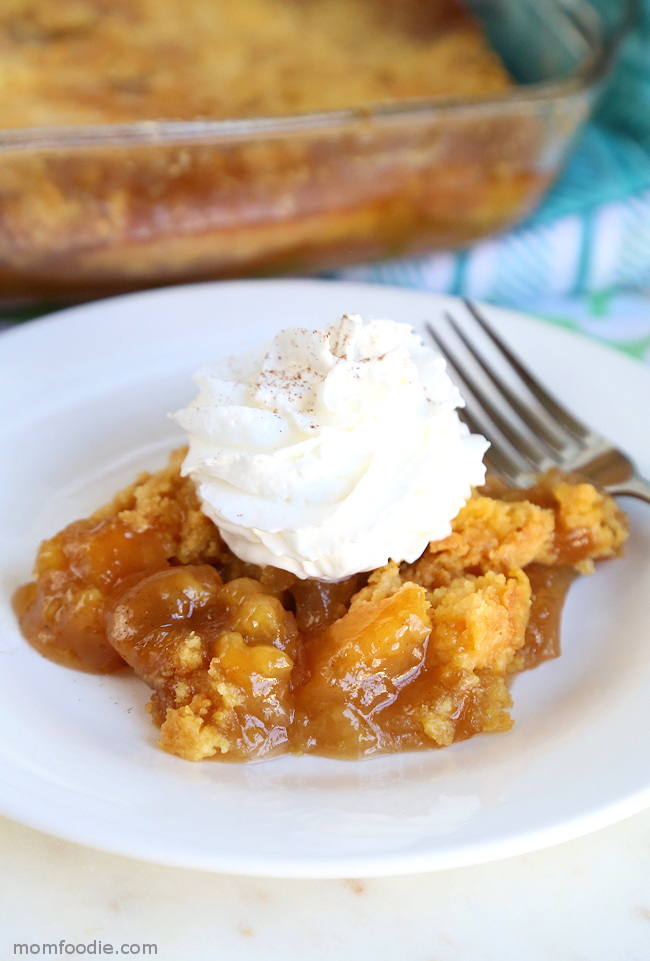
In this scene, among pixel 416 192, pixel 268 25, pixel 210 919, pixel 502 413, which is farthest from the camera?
pixel 268 25

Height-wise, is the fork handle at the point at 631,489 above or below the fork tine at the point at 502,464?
above

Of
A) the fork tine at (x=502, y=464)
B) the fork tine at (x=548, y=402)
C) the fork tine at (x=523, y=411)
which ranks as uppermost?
the fork tine at (x=548, y=402)

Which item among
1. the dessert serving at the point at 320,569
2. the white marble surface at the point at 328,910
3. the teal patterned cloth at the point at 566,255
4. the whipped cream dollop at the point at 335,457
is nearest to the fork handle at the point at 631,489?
the dessert serving at the point at 320,569

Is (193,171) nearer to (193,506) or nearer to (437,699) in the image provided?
(193,506)

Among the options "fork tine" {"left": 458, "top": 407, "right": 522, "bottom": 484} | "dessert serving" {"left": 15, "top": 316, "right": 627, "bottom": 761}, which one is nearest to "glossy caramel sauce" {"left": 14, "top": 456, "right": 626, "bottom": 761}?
"dessert serving" {"left": 15, "top": 316, "right": 627, "bottom": 761}

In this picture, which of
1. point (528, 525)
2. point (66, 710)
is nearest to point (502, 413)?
point (528, 525)

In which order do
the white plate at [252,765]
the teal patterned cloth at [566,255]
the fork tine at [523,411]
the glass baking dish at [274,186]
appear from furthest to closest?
1. the teal patterned cloth at [566,255]
2. the glass baking dish at [274,186]
3. the fork tine at [523,411]
4. the white plate at [252,765]

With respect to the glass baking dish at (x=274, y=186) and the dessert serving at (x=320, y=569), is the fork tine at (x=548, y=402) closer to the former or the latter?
the dessert serving at (x=320, y=569)
